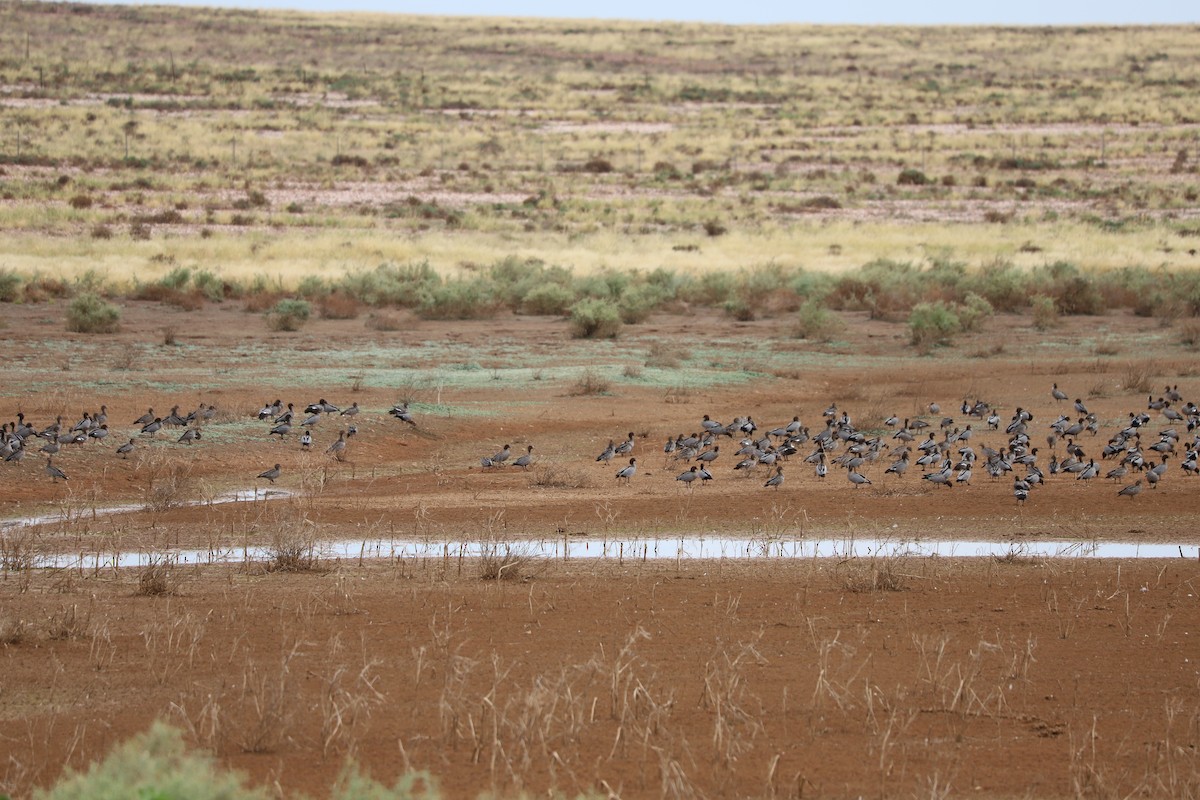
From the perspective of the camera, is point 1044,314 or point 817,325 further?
point 1044,314

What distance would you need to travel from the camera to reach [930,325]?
107 feet

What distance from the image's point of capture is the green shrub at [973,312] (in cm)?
3525

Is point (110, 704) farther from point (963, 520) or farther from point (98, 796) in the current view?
point (963, 520)

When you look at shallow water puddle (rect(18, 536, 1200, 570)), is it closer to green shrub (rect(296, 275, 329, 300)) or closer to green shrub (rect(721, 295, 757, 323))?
green shrub (rect(721, 295, 757, 323))

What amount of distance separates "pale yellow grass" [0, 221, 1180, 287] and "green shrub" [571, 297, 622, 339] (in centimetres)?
906

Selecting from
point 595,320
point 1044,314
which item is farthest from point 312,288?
point 1044,314

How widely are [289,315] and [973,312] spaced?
52.0 feet

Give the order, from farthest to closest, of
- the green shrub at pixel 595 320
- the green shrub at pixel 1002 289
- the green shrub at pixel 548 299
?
the green shrub at pixel 1002 289 < the green shrub at pixel 548 299 < the green shrub at pixel 595 320

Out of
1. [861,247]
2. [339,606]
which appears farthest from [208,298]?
[339,606]

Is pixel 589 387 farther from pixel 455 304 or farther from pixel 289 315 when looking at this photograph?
pixel 455 304

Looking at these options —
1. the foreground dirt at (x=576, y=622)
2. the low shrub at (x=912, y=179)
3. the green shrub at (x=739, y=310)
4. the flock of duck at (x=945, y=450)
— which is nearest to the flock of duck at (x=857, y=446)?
the flock of duck at (x=945, y=450)

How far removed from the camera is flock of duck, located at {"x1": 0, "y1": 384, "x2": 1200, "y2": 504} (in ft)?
62.9

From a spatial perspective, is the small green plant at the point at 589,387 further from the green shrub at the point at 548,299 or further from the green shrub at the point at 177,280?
the green shrub at the point at 177,280

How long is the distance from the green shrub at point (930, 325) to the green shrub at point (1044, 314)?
3642mm
